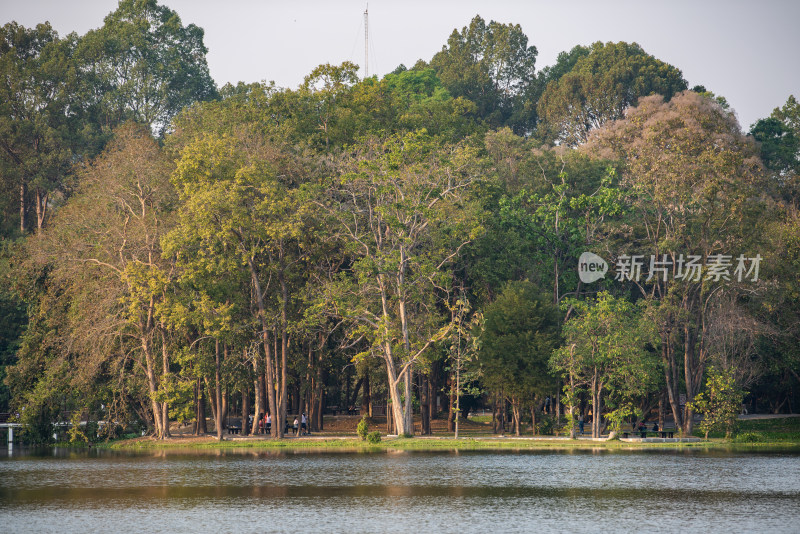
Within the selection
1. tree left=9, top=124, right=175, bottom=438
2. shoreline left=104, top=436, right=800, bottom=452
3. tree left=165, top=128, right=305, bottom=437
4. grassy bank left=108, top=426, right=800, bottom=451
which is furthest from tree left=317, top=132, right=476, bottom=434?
tree left=9, top=124, right=175, bottom=438

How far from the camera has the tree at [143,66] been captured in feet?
321

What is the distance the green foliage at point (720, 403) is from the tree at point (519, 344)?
29.2 ft

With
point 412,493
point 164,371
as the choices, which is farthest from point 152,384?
point 412,493

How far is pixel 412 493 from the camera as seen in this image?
101 ft

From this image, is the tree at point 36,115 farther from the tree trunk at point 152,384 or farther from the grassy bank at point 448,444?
the grassy bank at point 448,444

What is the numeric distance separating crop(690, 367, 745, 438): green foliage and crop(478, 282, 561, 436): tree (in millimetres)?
8909

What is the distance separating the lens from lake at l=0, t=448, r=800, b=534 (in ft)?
80.9

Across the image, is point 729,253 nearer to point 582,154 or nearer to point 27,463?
point 582,154

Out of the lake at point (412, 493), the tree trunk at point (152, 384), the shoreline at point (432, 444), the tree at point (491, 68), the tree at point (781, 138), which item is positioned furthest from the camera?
the tree at point (491, 68)

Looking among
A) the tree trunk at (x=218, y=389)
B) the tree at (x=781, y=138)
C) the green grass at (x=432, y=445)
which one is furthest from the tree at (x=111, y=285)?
the tree at (x=781, y=138)

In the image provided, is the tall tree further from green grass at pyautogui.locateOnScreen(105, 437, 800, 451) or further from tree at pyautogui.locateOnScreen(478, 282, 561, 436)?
green grass at pyautogui.locateOnScreen(105, 437, 800, 451)

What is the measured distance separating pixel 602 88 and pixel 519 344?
174ft

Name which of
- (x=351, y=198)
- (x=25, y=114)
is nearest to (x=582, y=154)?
(x=351, y=198)

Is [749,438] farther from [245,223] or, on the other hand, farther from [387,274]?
[245,223]
